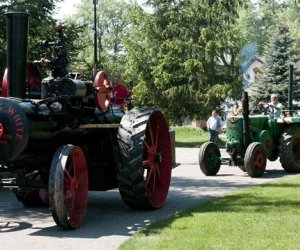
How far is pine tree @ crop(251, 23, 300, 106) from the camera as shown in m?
38.7

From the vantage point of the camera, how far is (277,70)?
39781 mm

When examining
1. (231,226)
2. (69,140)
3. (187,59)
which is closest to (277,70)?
(187,59)

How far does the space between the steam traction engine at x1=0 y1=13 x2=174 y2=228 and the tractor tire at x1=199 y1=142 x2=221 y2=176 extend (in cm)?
428

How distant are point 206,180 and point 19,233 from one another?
6130mm

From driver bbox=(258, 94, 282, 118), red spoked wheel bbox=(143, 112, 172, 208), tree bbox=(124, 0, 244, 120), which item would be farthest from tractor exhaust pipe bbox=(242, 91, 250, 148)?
tree bbox=(124, 0, 244, 120)

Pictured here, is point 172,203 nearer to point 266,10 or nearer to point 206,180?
point 206,180

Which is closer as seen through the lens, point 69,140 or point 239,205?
point 69,140

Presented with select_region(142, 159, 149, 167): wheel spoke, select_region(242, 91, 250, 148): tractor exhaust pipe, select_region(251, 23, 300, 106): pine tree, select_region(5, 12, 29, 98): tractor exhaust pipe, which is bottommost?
select_region(142, 159, 149, 167): wheel spoke

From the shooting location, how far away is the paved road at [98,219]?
251 inches

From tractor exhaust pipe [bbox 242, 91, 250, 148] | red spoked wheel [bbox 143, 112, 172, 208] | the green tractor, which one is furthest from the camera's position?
tractor exhaust pipe [bbox 242, 91, 250, 148]

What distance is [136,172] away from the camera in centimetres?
780

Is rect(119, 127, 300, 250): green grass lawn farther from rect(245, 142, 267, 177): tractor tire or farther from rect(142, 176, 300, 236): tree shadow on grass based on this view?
rect(245, 142, 267, 177): tractor tire

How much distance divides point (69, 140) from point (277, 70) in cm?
3329

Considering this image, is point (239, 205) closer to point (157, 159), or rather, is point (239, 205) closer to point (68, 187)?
point (157, 159)
